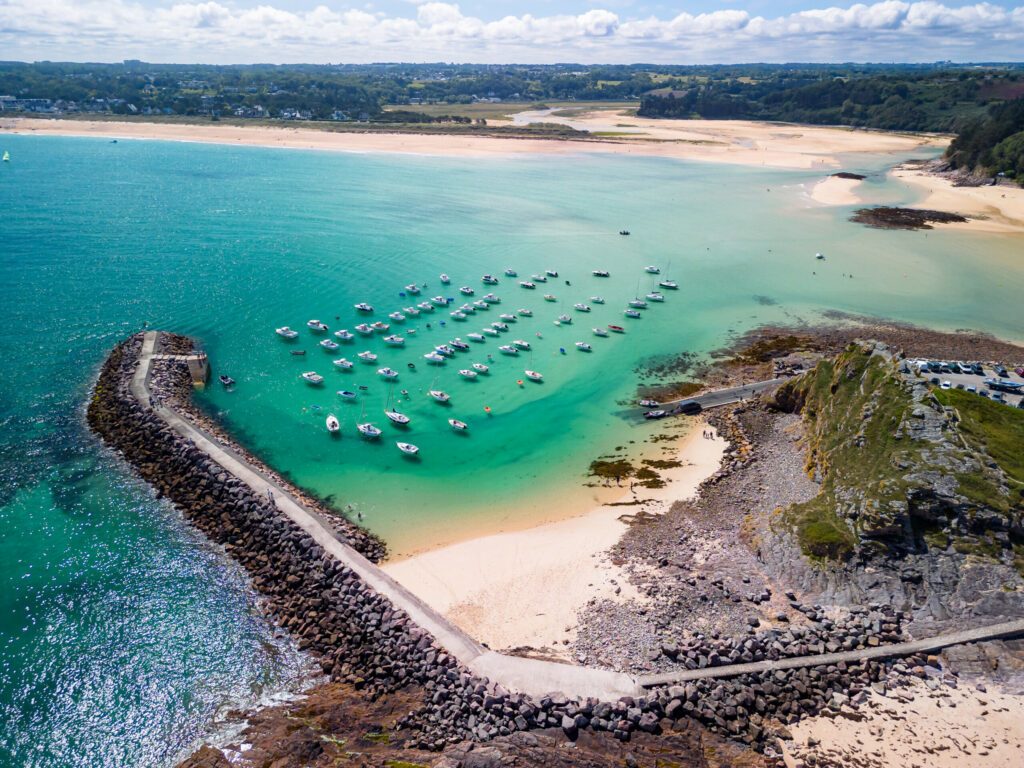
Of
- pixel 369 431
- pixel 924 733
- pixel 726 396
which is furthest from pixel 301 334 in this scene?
pixel 924 733

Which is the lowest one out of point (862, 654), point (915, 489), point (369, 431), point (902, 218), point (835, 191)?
point (369, 431)

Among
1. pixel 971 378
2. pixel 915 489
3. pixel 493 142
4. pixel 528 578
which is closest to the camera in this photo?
pixel 915 489

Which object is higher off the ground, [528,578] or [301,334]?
[301,334]

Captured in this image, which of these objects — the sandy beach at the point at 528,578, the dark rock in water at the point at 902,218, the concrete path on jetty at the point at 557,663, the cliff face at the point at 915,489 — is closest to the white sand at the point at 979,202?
the dark rock in water at the point at 902,218

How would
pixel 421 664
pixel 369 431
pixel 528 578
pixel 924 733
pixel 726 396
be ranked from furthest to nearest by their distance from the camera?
pixel 726 396, pixel 369 431, pixel 528 578, pixel 421 664, pixel 924 733

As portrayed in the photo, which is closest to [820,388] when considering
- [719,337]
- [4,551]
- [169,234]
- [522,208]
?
[719,337]

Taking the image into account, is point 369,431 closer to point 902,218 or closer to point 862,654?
point 862,654

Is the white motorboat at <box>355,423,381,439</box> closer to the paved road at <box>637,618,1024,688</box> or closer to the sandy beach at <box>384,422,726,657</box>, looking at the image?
the sandy beach at <box>384,422,726,657</box>

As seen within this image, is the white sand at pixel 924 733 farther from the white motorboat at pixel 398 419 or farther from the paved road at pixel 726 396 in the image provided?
the white motorboat at pixel 398 419

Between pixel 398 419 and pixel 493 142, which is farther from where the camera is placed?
pixel 493 142
